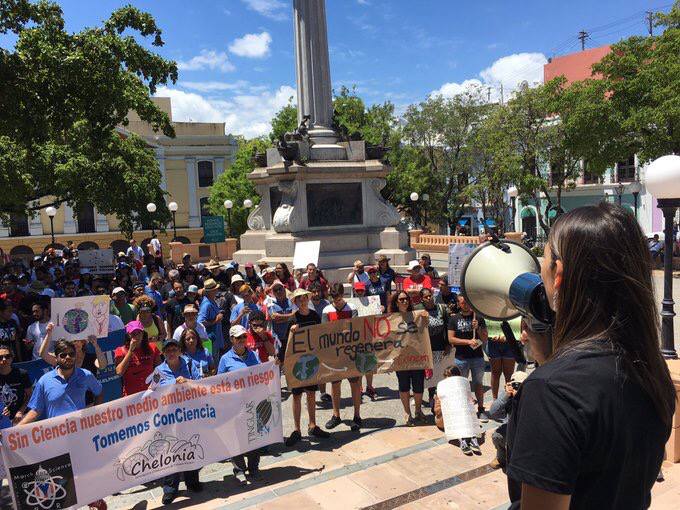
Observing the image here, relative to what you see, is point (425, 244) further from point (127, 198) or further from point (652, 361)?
point (652, 361)

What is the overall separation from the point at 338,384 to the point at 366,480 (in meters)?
2.03

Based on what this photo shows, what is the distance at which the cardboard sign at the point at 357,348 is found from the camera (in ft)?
24.0

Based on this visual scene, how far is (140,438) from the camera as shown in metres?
5.44

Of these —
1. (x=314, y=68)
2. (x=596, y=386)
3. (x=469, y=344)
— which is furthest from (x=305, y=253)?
(x=596, y=386)

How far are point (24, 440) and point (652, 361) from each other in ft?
16.4

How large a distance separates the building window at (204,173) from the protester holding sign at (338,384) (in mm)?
51613

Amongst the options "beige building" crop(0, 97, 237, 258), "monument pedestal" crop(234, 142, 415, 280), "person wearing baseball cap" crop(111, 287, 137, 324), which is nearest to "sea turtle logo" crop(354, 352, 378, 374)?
"person wearing baseball cap" crop(111, 287, 137, 324)

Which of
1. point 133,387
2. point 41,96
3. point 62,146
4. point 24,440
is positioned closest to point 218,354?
point 133,387

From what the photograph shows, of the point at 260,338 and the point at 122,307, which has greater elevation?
the point at 122,307

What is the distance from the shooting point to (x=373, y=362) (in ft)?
25.5

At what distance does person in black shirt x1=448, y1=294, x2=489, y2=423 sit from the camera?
24.6 feet

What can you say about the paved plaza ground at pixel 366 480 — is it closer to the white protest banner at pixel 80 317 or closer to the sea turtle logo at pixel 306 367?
the sea turtle logo at pixel 306 367

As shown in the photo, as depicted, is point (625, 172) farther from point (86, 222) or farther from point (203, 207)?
point (86, 222)

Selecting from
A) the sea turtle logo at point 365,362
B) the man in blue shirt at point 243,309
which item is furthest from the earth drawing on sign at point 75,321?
the sea turtle logo at point 365,362
